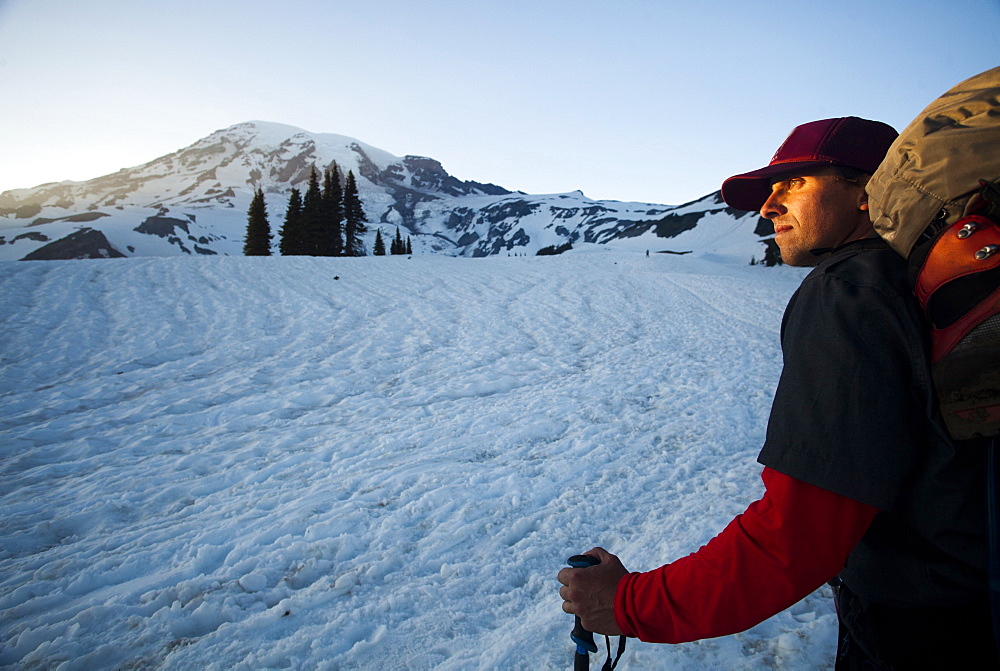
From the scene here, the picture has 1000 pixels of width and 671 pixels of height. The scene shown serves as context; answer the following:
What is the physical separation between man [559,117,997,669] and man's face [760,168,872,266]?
21 centimetres

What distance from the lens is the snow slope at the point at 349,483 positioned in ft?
8.87

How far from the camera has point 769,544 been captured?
1242 mm

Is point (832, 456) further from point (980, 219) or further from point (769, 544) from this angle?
point (980, 219)

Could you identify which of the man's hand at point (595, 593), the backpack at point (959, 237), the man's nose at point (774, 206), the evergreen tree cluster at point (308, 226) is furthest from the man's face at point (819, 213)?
Result: the evergreen tree cluster at point (308, 226)

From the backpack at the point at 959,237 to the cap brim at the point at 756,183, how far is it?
353 mm

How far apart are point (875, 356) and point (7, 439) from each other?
7.89 m

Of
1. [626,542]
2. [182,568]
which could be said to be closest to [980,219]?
[626,542]

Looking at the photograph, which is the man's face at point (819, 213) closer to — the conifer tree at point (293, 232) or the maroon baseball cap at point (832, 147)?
the maroon baseball cap at point (832, 147)

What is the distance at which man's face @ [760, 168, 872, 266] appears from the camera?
1.63 m

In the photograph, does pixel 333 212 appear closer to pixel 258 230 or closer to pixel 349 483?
pixel 258 230

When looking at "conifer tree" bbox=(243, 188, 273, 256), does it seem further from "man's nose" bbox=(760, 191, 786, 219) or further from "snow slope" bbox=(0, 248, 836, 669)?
"man's nose" bbox=(760, 191, 786, 219)

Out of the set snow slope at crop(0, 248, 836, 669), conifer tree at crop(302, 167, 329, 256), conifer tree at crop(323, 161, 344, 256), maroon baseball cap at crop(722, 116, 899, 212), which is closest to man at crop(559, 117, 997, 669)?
maroon baseball cap at crop(722, 116, 899, 212)

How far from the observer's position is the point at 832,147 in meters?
1.61

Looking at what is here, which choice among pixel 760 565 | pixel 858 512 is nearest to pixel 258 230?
pixel 760 565
